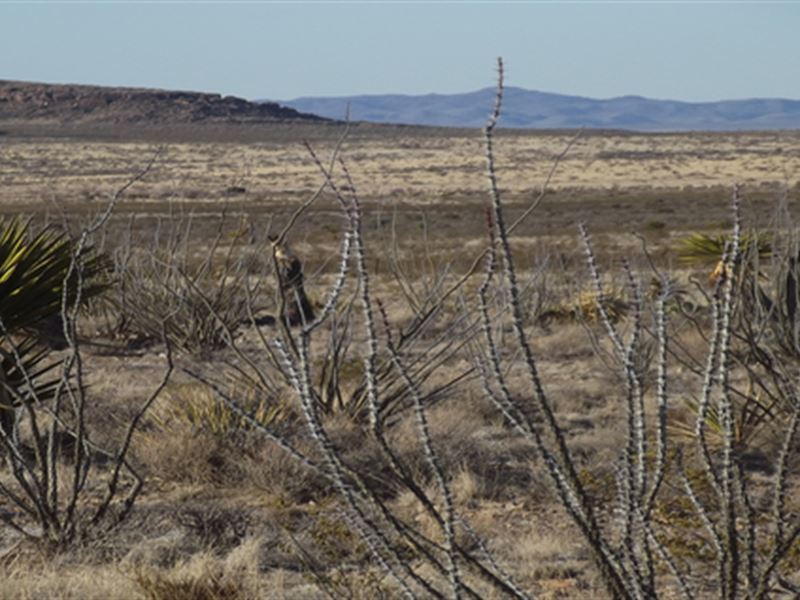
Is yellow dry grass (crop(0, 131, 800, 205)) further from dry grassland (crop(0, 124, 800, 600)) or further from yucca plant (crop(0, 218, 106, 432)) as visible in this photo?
yucca plant (crop(0, 218, 106, 432))

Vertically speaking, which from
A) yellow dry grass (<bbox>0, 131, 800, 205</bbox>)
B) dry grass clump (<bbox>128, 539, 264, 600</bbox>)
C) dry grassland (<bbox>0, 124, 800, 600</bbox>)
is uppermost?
dry grass clump (<bbox>128, 539, 264, 600</bbox>)

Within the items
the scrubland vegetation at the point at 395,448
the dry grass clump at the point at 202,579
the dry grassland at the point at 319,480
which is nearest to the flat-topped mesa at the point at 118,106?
the dry grassland at the point at 319,480

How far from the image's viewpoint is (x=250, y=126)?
131625 mm

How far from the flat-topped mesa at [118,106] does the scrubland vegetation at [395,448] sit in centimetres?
12484

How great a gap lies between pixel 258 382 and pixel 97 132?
4583 inches

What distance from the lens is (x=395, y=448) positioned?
8102mm

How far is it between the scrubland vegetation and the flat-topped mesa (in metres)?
125

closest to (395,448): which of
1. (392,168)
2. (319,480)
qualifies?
(319,480)

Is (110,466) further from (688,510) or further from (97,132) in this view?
(97,132)

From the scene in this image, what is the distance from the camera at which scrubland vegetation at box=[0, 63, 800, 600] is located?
11.9ft

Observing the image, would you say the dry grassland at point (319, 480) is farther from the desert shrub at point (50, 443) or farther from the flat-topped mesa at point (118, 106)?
the flat-topped mesa at point (118, 106)

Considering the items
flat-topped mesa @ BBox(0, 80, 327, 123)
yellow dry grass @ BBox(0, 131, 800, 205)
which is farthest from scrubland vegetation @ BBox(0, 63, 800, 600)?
flat-topped mesa @ BBox(0, 80, 327, 123)

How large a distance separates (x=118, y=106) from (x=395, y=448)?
441ft

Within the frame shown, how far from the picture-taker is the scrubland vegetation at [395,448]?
3.63m
